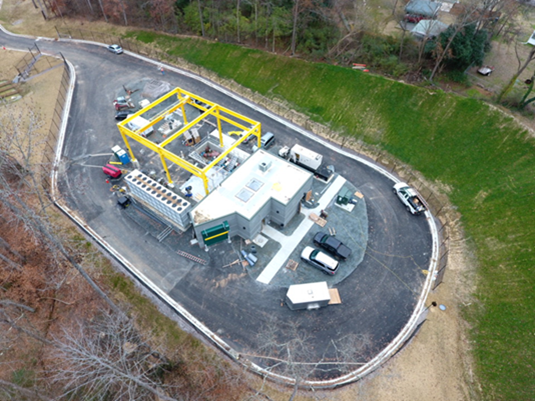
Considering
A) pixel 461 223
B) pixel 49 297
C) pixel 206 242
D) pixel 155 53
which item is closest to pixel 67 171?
pixel 49 297

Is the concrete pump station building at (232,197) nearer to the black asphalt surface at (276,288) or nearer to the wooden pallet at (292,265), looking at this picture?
the black asphalt surface at (276,288)

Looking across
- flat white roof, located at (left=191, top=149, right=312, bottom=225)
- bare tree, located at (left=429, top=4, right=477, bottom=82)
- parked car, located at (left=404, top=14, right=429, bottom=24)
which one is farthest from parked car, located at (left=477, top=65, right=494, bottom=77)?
flat white roof, located at (left=191, top=149, right=312, bottom=225)

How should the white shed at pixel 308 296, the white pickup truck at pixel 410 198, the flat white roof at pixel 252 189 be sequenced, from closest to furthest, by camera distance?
1. the white shed at pixel 308 296
2. the flat white roof at pixel 252 189
3. the white pickup truck at pixel 410 198

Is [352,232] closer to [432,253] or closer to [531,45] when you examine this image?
[432,253]

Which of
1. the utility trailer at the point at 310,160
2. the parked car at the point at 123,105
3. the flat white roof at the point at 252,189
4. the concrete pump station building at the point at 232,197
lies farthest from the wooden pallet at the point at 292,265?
the parked car at the point at 123,105

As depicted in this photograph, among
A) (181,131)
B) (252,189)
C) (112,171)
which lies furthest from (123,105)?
(252,189)

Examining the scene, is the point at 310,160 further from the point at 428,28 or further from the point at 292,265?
the point at 428,28

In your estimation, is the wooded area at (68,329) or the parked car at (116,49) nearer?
the wooded area at (68,329)
